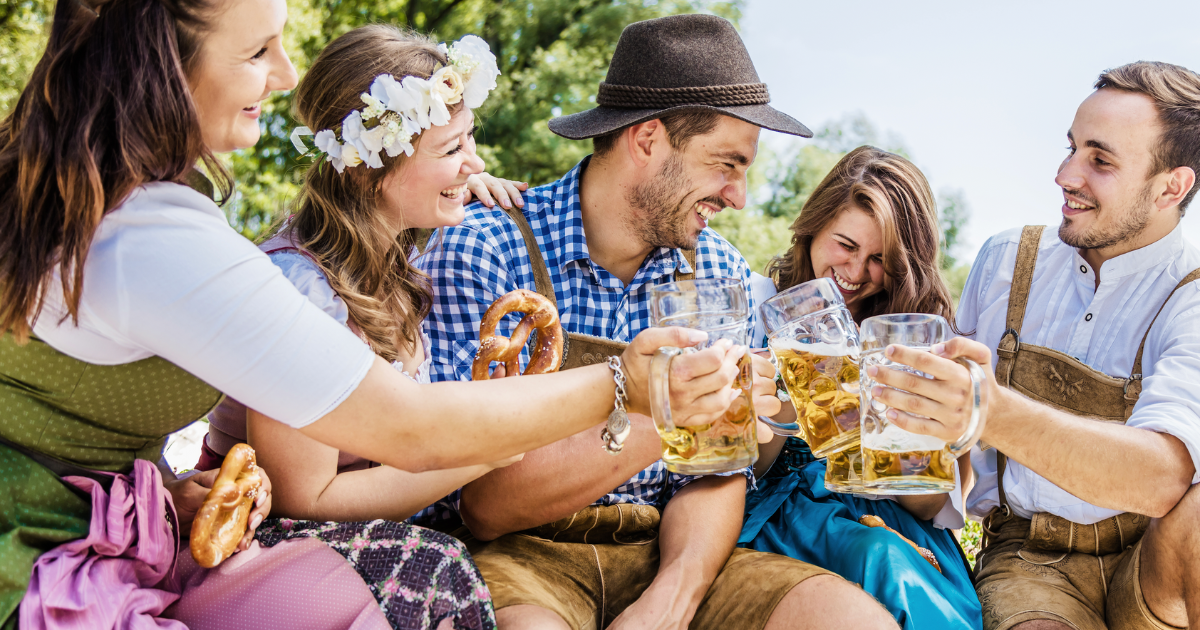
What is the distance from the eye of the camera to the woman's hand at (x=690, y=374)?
1.77 m

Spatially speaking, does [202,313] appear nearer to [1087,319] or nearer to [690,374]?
[690,374]

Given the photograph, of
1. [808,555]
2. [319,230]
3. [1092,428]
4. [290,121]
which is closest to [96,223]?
[319,230]

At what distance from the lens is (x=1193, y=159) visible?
3.05 meters

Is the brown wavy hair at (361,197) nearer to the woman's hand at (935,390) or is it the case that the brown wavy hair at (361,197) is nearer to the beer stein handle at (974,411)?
the woman's hand at (935,390)

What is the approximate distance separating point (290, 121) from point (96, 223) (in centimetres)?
1162

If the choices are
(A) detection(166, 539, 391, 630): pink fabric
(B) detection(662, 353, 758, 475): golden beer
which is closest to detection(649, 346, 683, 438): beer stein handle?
(B) detection(662, 353, 758, 475): golden beer

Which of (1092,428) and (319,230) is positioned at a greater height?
(319,230)

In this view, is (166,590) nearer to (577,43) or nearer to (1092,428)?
(1092,428)

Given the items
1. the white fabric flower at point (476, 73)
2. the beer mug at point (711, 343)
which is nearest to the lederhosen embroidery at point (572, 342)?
the white fabric flower at point (476, 73)

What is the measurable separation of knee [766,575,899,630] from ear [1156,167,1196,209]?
74.0 inches

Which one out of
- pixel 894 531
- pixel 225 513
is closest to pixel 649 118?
pixel 894 531

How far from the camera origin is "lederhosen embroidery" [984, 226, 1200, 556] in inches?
111

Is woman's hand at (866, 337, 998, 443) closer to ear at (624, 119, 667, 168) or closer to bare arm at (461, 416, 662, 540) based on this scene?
bare arm at (461, 416, 662, 540)

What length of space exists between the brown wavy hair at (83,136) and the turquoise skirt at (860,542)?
200 centimetres
